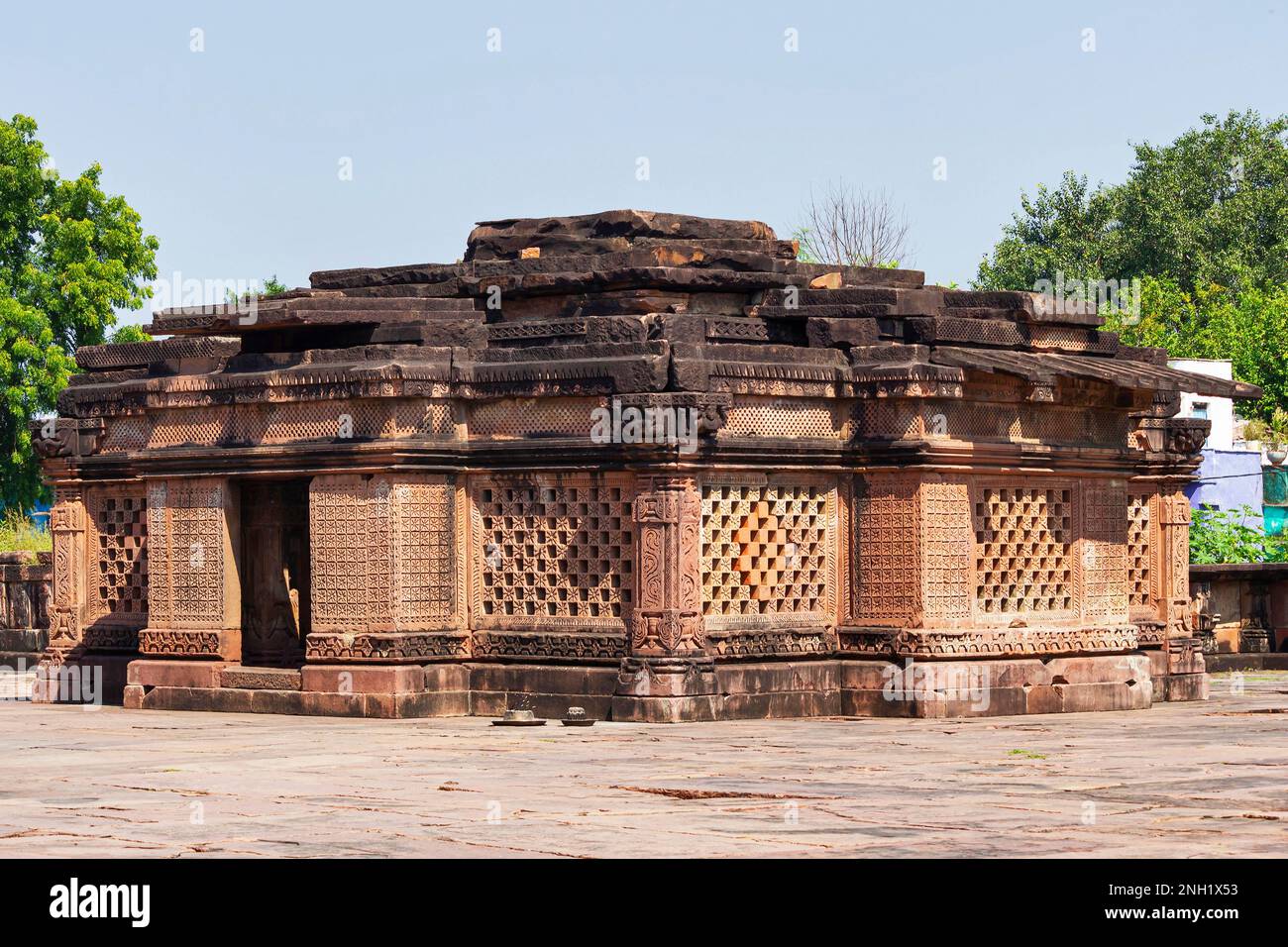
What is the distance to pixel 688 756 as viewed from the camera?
48.7 feet

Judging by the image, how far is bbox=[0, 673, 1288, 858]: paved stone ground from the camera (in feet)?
34.0

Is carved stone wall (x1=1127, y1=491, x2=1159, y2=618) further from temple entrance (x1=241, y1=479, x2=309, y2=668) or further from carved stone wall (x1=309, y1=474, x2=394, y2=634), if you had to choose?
temple entrance (x1=241, y1=479, x2=309, y2=668)

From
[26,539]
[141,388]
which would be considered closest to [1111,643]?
[141,388]

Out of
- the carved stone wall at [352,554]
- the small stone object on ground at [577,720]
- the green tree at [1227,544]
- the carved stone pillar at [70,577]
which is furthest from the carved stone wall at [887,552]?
the green tree at [1227,544]

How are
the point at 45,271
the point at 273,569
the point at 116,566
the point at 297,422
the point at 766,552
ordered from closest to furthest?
the point at 766,552, the point at 297,422, the point at 273,569, the point at 116,566, the point at 45,271

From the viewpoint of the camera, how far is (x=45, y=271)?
45.4 m

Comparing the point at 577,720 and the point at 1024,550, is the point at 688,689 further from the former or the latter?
the point at 1024,550

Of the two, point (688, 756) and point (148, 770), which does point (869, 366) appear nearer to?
point (688, 756)

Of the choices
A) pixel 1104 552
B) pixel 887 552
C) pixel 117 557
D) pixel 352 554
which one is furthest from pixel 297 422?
pixel 1104 552

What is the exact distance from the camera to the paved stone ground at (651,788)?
10.4 metres

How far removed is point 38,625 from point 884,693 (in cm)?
1449

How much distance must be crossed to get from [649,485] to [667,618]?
1.07 metres

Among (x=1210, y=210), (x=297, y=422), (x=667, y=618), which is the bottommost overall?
(x=667, y=618)

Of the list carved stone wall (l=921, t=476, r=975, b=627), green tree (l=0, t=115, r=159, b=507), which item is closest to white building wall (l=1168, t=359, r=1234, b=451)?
green tree (l=0, t=115, r=159, b=507)
